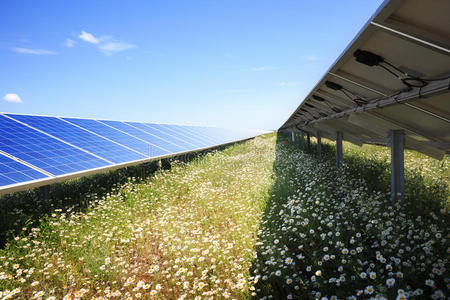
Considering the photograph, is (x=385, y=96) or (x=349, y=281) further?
(x=385, y=96)

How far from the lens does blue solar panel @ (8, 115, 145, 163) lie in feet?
22.5

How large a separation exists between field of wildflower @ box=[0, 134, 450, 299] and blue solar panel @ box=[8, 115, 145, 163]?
4.21 ft

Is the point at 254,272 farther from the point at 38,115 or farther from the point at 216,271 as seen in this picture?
the point at 38,115

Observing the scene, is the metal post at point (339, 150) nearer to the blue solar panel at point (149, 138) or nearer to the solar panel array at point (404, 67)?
the solar panel array at point (404, 67)

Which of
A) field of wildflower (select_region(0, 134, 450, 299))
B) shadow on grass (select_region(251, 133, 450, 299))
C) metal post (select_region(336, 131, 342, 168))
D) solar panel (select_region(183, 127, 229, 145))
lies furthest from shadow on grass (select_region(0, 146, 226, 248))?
solar panel (select_region(183, 127, 229, 145))

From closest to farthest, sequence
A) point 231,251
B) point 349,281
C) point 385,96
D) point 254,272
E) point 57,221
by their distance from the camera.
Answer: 1. point 349,281
2. point 254,272
3. point 385,96
4. point 231,251
5. point 57,221

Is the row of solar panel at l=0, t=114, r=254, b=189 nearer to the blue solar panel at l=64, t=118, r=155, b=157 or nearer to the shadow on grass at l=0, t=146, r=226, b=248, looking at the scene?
the blue solar panel at l=64, t=118, r=155, b=157

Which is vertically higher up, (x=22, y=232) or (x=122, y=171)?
(x=122, y=171)

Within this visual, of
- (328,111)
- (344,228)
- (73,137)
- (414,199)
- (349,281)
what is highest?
(328,111)

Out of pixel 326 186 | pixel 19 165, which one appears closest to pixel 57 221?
pixel 19 165

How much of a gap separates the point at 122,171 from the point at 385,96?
7819mm

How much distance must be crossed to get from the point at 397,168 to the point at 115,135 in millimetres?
8649

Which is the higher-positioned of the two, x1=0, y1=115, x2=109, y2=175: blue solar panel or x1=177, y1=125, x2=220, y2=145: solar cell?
x1=177, y1=125, x2=220, y2=145: solar cell

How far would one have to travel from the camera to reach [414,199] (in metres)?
4.43
